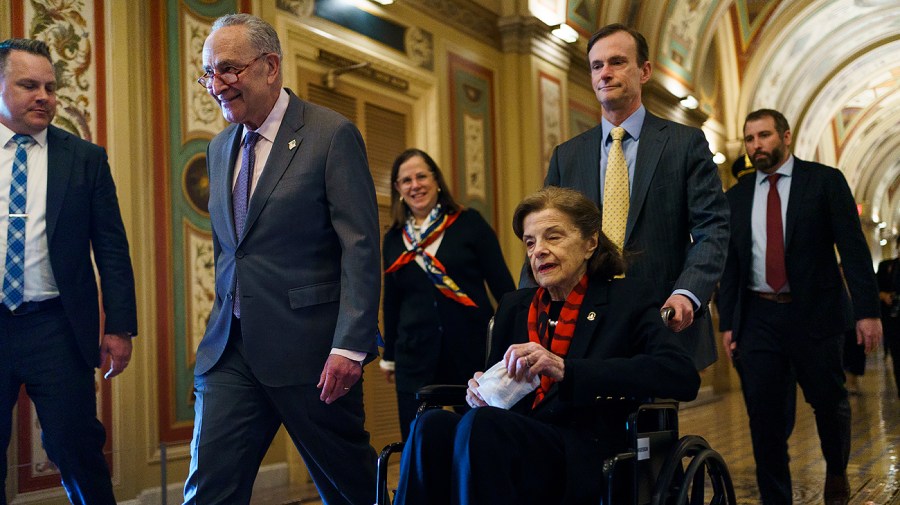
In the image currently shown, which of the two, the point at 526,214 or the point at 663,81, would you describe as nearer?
the point at 526,214

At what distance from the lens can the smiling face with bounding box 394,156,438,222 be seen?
439 cm

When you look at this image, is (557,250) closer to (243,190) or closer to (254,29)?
(243,190)

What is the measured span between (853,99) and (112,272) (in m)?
22.3

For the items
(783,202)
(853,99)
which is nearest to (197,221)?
(783,202)

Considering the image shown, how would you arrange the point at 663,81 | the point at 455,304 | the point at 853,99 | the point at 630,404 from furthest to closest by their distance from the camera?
the point at 853,99 < the point at 663,81 < the point at 455,304 < the point at 630,404

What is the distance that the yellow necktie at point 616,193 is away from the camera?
9.77ft

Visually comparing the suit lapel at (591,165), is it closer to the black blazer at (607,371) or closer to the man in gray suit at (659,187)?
the man in gray suit at (659,187)

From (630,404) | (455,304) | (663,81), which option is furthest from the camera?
(663,81)

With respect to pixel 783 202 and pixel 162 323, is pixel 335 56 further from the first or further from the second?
pixel 783 202

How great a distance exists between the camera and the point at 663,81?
A: 39.2 ft

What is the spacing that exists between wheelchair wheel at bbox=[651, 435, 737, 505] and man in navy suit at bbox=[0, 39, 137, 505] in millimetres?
1847

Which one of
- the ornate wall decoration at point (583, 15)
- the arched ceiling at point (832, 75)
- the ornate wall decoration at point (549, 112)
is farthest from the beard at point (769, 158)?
the arched ceiling at point (832, 75)

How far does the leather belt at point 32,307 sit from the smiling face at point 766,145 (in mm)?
2965

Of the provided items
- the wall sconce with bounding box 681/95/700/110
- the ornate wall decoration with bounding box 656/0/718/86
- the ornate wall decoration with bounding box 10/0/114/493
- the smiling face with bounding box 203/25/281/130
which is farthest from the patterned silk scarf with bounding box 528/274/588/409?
the wall sconce with bounding box 681/95/700/110
